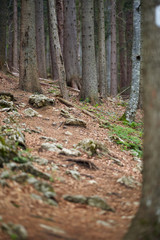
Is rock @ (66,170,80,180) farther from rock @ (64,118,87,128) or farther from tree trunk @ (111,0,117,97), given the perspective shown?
tree trunk @ (111,0,117,97)

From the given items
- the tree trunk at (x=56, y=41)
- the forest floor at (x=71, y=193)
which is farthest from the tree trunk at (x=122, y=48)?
the forest floor at (x=71, y=193)

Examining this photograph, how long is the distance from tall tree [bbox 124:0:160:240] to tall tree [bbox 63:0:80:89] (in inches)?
448

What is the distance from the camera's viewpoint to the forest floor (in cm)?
246

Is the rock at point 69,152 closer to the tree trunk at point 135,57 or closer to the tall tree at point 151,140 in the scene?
the tall tree at point 151,140

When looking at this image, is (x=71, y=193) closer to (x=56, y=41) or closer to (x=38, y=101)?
(x=38, y=101)

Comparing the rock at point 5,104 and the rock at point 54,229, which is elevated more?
the rock at point 54,229

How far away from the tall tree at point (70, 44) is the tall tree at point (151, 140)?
11.4m

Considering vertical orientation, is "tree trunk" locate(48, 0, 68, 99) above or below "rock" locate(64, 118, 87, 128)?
above

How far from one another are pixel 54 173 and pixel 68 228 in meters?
1.69

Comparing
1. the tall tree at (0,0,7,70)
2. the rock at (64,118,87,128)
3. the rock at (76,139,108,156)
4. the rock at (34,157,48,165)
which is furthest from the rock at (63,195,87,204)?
the tall tree at (0,0,7,70)

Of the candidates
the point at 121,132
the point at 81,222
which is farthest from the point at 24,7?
the point at 81,222

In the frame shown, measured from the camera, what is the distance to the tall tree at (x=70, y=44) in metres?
13.6

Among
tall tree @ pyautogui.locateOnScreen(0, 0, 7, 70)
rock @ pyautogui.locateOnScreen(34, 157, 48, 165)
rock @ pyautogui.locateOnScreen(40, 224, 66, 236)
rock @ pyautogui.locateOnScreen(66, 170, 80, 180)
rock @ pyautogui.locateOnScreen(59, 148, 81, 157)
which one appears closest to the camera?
rock @ pyautogui.locateOnScreen(40, 224, 66, 236)

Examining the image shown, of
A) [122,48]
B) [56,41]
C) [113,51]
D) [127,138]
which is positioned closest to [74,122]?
[127,138]
